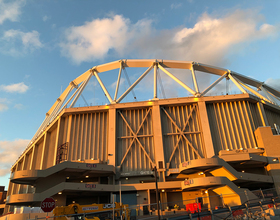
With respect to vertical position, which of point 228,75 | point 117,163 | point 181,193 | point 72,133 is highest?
point 228,75

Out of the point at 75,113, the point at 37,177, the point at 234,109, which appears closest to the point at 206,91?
the point at 234,109

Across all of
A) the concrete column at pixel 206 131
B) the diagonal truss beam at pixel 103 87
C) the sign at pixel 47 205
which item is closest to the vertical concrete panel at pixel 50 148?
the diagonal truss beam at pixel 103 87

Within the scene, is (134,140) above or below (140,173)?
above

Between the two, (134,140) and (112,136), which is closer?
(112,136)

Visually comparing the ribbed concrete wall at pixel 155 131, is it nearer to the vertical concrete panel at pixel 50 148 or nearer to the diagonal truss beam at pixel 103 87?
the diagonal truss beam at pixel 103 87

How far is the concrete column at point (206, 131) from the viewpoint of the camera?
5397 cm

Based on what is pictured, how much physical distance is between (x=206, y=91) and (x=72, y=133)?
36820 millimetres

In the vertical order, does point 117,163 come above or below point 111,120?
below

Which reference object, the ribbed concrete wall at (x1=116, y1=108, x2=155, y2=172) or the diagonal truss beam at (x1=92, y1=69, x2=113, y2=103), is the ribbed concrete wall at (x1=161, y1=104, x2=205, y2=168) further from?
the diagonal truss beam at (x1=92, y1=69, x2=113, y2=103)

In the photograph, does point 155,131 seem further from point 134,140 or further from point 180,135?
point 180,135

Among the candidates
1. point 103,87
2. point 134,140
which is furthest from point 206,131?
point 103,87

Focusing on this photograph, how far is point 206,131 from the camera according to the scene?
184 feet

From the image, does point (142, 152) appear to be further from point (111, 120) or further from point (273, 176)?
point (273, 176)

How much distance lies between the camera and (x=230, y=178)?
45062 mm
